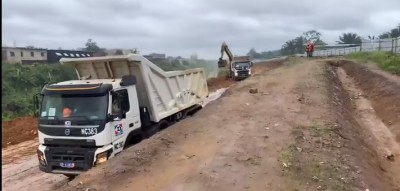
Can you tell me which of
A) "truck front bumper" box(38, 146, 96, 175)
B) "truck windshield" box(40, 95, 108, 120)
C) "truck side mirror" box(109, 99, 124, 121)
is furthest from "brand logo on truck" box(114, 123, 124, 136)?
"truck front bumper" box(38, 146, 96, 175)

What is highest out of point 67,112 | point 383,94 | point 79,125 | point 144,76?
point 144,76

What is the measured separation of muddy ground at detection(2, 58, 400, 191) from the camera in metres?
7.31

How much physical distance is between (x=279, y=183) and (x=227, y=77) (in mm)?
32207

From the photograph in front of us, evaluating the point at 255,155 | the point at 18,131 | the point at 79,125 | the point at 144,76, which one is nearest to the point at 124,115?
the point at 79,125

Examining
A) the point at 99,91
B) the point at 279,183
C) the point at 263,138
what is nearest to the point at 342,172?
the point at 279,183

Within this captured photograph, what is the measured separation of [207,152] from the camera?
9.00 metres

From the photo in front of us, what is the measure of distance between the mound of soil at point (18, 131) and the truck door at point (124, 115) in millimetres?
8301

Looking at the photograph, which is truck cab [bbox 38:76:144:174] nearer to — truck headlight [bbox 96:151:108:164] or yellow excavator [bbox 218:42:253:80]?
truck headlight [bbox 96:151:108:164]

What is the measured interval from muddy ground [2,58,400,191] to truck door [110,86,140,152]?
0.46 metres

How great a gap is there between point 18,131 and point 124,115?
10254mm

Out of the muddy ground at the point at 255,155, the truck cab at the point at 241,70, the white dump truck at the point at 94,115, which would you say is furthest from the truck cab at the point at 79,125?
the truck cab at the point at 241,70

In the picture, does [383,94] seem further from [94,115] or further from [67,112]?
[67,112]

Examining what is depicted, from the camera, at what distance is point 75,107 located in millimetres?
9203

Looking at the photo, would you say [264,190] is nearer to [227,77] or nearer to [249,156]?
[249,156]
